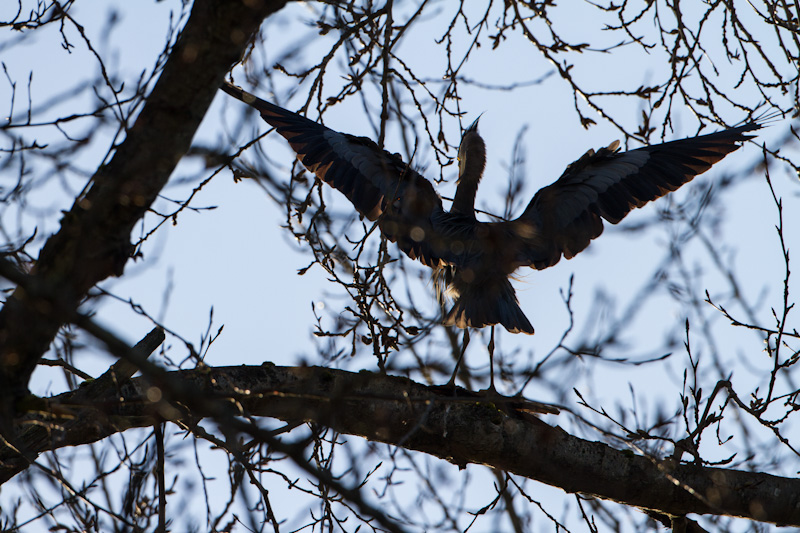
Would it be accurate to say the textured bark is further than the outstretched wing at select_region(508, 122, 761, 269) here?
No

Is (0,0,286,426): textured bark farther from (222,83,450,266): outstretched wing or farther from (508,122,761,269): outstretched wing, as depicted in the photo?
(508,122,761,269): outstretched wing

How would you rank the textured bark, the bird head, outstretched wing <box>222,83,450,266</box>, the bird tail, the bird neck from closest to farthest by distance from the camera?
1. the textured bark
2. the bird tail
3. outstretched wing <box>222,83,450,266</box>
4. the bird neck
5. the bird head

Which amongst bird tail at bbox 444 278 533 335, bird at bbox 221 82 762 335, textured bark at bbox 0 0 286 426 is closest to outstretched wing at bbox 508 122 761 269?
bird at bbox 221 82 762 335

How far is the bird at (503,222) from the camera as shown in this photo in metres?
5.14

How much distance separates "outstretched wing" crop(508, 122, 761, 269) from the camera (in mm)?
5328

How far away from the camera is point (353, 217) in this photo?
3.21m

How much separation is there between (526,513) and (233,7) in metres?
4.82

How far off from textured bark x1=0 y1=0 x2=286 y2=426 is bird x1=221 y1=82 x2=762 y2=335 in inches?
106

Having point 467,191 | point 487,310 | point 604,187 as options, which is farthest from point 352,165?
point 604,187

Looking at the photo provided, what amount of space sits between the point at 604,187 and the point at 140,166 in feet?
13.7

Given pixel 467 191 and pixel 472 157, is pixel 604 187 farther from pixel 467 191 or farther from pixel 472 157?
pixel 472 157

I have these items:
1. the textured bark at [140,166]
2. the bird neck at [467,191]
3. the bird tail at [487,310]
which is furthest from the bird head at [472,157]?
the textured bark at [140,166]

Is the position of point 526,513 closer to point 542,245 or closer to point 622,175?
point 542,245

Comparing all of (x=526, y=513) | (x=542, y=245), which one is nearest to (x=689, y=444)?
(x=542, y=245)
